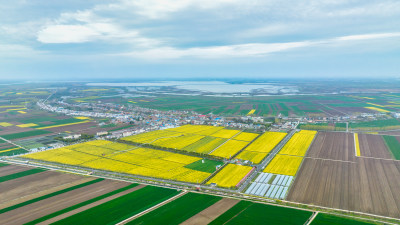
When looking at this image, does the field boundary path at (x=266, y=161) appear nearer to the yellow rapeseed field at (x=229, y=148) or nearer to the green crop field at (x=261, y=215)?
the green crop field at (x=261, y=215)

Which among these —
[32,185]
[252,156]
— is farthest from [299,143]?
[32,185]

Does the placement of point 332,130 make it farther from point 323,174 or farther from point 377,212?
point 377,212

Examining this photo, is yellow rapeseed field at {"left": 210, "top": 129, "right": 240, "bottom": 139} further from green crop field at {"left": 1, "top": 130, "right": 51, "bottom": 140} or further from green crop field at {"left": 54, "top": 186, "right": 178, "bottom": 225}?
green crop field at {"left": 1, "top": 130, "right": 51, "bottom": 140}

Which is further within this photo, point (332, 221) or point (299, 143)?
point (299, 143)

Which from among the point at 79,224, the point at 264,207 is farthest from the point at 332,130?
the point at 79,224

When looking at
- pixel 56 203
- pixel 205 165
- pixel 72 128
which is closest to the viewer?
pixel 56 203

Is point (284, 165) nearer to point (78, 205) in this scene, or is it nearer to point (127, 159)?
point (127, 159)
